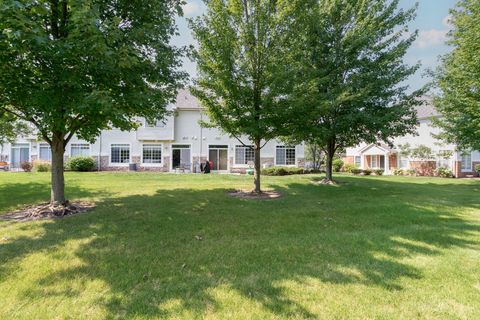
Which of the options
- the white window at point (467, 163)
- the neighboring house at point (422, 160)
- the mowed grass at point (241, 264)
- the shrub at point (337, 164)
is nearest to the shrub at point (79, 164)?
the mowed grass at point (241, 264)

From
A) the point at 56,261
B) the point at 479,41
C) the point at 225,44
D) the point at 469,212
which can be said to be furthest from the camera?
the point at 479,41

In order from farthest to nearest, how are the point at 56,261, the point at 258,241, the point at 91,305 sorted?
1. the point at 258,241
2. the point at 56,261
3. the point at 91,305

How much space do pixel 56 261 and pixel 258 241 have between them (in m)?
3.51

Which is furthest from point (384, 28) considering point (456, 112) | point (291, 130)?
point (291, 130)

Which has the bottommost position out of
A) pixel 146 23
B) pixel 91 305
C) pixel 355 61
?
pixel 91 305

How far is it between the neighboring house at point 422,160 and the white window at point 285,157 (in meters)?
5.76

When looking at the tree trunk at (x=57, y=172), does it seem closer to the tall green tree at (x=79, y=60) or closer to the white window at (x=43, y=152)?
the tall green tree at (x=79, y=60)

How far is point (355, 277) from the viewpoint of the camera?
3996 millimetres

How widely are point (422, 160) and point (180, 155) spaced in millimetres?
22976

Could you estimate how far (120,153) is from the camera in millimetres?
25109

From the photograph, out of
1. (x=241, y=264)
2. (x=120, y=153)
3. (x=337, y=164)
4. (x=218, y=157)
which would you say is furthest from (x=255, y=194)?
(x=337, y=164)

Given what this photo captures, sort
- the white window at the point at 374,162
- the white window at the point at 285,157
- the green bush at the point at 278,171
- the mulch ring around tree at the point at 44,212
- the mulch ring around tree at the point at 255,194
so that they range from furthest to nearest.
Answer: the white window at the point at 374,162, the white window at the point at 285,157, the green bush at the point at 278,171, the mulch ring around tree at the point at 255,194, the mulch ring around tree at the point at 44,212

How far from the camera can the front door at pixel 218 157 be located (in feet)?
84.0

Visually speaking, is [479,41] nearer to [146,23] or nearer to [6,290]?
[146,23]
